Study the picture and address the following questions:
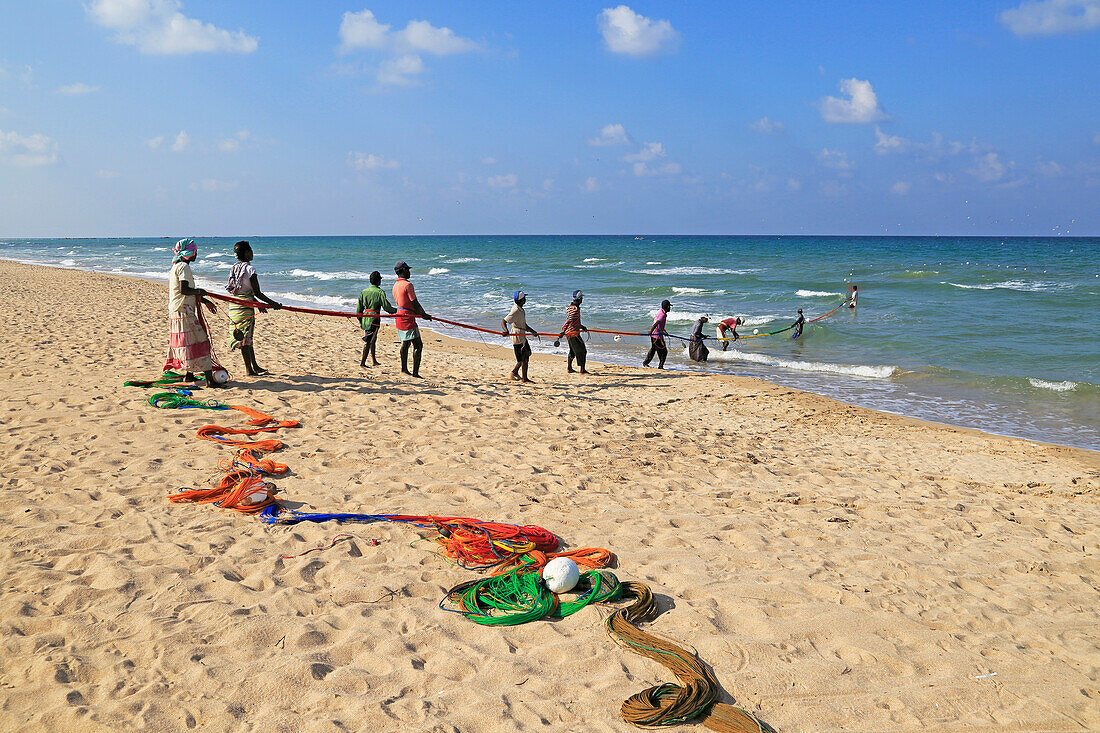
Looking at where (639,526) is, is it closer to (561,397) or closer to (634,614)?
(634,614)

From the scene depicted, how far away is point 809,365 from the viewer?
13648mm

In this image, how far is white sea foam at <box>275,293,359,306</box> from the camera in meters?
22.2

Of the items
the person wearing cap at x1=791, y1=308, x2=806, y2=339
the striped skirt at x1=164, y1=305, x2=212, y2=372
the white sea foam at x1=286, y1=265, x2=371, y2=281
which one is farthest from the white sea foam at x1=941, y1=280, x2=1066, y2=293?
the striped skirt at x1=164, y1=305, x2=212, y2=372

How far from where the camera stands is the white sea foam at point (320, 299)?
22.2 metres

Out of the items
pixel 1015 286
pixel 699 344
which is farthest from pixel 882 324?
pixel 1015 286

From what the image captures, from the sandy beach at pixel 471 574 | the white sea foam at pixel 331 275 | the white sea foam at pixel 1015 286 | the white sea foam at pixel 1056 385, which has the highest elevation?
the white sea foam at pixel 331 275

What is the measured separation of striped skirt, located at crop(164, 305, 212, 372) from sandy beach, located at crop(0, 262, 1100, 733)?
432 mm

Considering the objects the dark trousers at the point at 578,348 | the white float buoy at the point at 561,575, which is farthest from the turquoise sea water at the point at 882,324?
the white float buoy at the point at 561,575

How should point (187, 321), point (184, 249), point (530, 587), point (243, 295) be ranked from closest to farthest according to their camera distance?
point (530, 587) → point (184, 249) → point (187, 321) → point (243, 295)

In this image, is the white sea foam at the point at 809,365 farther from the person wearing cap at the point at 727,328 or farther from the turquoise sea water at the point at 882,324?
the person wearing cap at the point at 727,328

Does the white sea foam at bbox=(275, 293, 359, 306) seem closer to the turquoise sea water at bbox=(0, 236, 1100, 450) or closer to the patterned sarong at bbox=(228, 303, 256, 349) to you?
the turquoise sea water at bbox=(0, 236, 1100, 450)

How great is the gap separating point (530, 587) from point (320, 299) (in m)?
21.7

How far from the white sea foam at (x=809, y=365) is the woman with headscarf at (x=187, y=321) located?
32.9ft

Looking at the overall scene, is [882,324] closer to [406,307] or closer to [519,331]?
[519,331]
